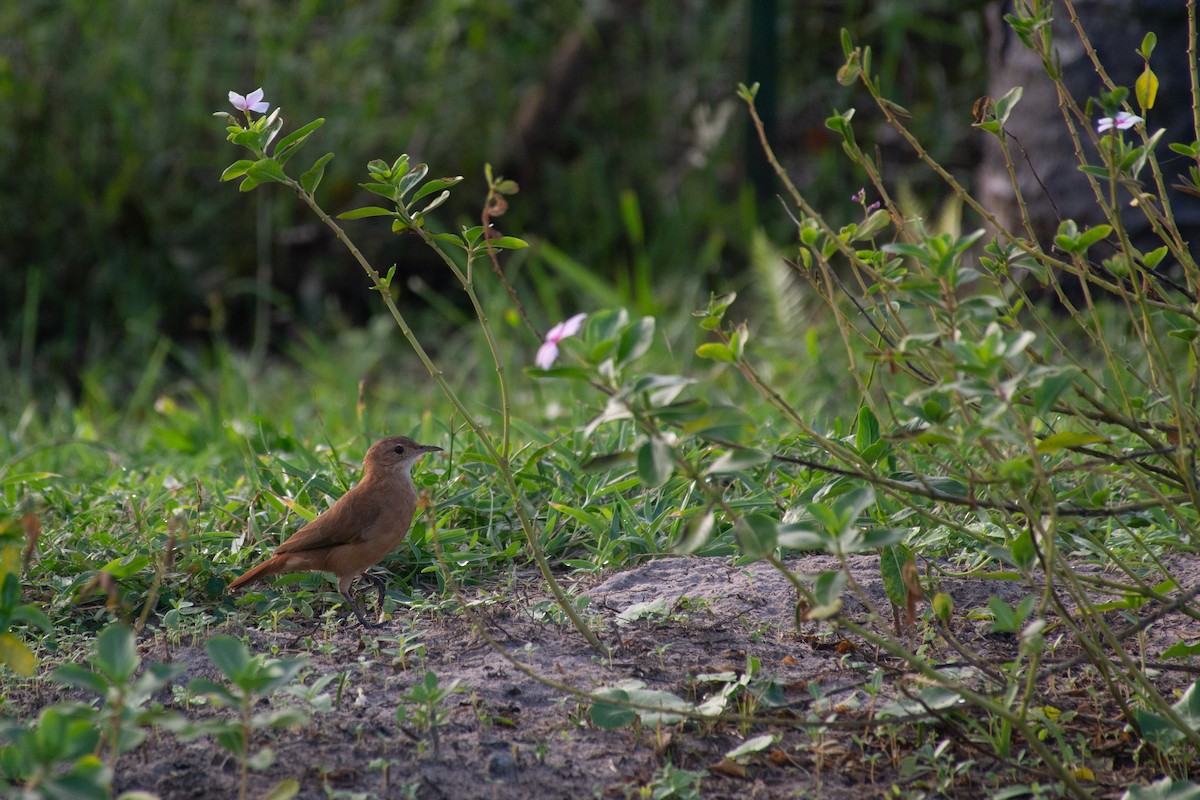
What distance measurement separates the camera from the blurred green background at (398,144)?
22.4 ft

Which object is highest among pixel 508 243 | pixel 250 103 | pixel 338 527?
pixel 250 103

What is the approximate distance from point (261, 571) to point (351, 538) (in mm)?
229

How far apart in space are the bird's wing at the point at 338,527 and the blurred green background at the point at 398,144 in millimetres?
3223

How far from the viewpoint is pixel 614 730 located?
238cm

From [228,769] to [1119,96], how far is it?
1.95 meters

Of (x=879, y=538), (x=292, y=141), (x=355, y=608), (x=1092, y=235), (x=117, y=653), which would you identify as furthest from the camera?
(x=355, y=608)

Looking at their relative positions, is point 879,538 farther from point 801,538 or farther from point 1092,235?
point 1092,235

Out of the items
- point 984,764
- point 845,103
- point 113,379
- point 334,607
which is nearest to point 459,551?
point 334,607

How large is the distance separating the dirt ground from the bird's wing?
216 mm

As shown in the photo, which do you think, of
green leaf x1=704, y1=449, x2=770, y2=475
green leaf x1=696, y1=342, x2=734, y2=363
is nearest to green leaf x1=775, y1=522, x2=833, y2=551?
green leaf x1=704, y1=449, x2=770, y2=475

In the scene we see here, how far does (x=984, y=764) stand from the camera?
7.55 ft

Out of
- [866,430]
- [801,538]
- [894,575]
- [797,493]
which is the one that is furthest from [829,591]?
[797,493]

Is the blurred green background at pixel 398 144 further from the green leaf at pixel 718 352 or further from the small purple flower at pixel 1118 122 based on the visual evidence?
the green leaf at pixel 718 352

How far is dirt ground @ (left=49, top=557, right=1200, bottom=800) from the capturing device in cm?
224
